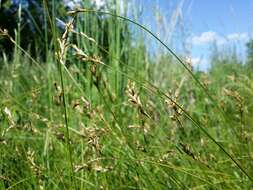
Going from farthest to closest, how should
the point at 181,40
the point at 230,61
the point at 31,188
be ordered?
the point at 230,61
the point at 181,40
the point at 31,188

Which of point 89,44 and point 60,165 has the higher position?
point 89,44

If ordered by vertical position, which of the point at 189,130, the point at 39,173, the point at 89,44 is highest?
the point at 89,44

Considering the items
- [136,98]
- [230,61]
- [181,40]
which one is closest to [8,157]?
[136,98]

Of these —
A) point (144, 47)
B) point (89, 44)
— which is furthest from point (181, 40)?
point (89, 44)

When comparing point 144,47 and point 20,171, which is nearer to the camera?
point 20,171

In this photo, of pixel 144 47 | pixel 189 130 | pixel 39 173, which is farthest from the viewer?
pixel 144 47

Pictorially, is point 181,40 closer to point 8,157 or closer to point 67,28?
point 8,157

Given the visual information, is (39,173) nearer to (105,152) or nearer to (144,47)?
(105,152)
